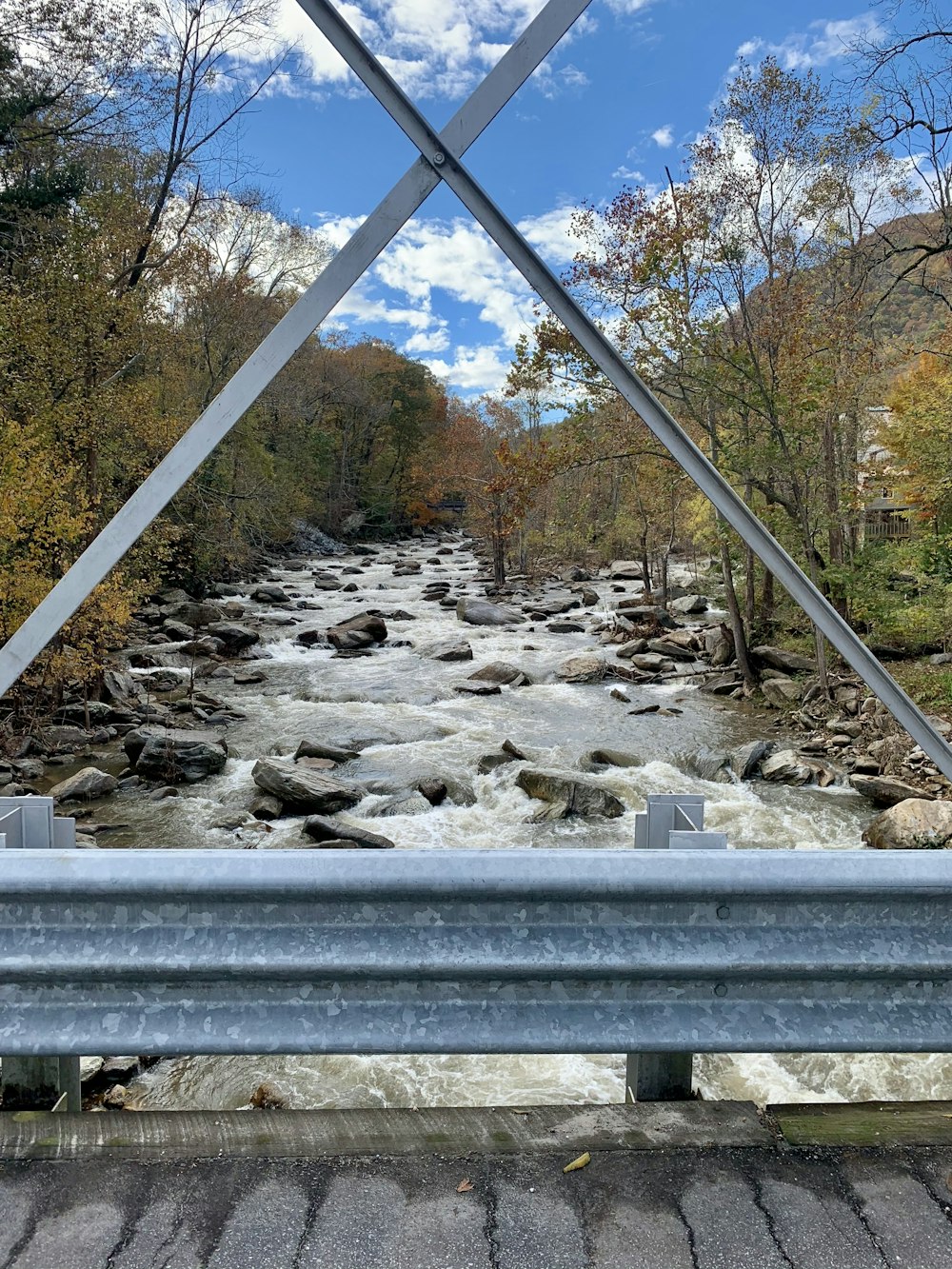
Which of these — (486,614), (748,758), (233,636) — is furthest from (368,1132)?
(486,614)

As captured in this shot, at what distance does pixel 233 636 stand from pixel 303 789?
29.6ft

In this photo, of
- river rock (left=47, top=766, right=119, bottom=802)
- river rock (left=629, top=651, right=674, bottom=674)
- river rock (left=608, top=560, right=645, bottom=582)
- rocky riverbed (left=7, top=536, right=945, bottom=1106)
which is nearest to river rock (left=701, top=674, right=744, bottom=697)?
rocky riverbed (left=7, top=536, right=945, bottom=1106)

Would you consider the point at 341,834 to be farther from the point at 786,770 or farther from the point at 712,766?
the point at 786,770

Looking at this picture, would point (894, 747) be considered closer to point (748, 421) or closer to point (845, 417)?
point (748, 421)

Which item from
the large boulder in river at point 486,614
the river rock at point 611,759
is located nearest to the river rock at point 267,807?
the river rock at point 611,759

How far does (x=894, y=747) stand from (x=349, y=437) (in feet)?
130

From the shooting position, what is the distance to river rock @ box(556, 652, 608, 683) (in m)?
14.5

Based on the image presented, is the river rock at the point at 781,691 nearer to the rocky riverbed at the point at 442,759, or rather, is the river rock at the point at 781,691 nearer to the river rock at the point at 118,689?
the rocky riverbed at the point at 442,759

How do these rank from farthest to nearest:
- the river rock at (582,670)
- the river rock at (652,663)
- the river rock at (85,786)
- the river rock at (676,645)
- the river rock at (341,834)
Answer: the river rock at (676,645) → the river rock at (652,663) → the river rock at (582,670) → the river rock at (85,786) → the river rock at (341,834)

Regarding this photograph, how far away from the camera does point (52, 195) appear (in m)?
12.8

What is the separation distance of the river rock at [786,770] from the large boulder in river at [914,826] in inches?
72.1

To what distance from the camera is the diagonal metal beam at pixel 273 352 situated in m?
1.76

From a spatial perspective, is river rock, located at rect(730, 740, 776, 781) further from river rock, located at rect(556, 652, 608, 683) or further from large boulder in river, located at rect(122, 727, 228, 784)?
large boulder in river, located at rect(122, 727, 228, 784)

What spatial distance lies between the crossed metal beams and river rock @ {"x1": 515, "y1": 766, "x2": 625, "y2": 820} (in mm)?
6251
